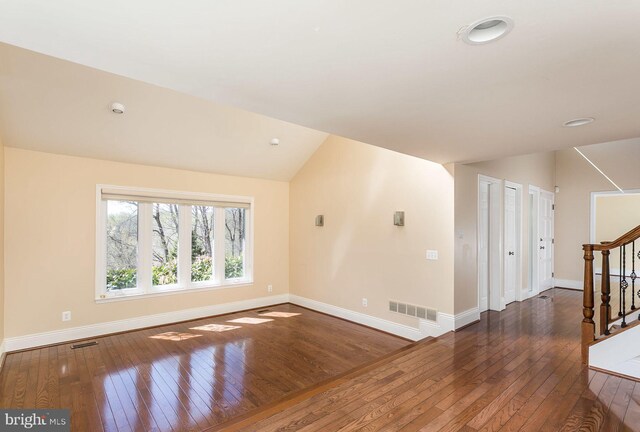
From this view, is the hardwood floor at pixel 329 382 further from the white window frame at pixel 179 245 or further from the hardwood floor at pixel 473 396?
the white window frame at pixel 179 245

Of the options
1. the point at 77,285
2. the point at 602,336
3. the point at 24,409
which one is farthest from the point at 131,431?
the point at 602,336

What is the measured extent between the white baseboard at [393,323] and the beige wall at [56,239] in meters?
2.44

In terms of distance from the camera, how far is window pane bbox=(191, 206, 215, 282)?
18.5 ft

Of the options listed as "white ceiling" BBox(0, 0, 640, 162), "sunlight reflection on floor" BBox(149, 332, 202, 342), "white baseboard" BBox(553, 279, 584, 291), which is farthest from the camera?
"white baseboard" BBox(553, 279, 584, 291)

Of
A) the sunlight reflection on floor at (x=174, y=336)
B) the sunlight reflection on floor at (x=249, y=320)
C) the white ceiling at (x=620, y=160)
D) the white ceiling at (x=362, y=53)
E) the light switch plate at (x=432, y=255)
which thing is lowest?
the sunlight reflection on floor at (x=249, y=320)

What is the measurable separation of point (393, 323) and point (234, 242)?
3260mm

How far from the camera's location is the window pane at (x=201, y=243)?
564 centimetres

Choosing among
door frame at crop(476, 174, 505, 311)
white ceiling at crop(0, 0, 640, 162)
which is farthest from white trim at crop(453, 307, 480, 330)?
white ceiling at crop(0, 0, 640, 162)

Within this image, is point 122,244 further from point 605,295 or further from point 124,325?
point 605,295

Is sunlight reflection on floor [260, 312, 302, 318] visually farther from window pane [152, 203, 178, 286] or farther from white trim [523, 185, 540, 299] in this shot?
white trim [523, 185, 540, 299]

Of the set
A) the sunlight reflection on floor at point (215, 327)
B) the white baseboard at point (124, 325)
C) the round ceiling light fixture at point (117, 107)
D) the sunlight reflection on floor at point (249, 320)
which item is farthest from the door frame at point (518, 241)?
the round ceiling light fixture at point (117, 107)

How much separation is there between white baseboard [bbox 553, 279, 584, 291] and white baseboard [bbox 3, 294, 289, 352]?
6291 mm

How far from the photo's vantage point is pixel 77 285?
445 cm

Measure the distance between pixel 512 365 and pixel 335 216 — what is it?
3.46 m
